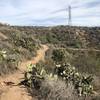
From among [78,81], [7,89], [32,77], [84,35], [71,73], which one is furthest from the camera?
[84,35]

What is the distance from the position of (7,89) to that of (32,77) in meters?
1.25

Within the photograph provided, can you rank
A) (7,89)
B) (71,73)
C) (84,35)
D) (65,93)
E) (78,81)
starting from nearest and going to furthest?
1. (65,93)
2. (7,89)
3. (78,81)
4. (71,73)
5. (84,35)

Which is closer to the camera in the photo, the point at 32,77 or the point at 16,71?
the point at 32,77

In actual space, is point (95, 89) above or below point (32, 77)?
below

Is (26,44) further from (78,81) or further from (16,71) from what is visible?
(78,81)

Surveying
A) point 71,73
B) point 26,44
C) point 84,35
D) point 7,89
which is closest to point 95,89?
point 71,73

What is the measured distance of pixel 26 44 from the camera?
29.0 m

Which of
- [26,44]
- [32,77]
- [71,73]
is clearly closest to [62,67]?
[71,73]

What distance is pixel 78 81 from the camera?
14.0m

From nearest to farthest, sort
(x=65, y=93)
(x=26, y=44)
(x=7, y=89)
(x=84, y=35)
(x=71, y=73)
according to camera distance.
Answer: (x=65, y=93)
(x=7, y=89)
(x=71, y=73)
(x=26, y=44)
(x=84, y=35)

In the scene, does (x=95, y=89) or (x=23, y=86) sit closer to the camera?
(x=23, y=86)

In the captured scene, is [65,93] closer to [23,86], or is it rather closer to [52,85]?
[52,85]

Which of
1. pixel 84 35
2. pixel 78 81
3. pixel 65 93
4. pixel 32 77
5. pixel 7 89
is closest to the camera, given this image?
pixel 65 93

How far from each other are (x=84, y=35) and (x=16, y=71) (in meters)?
58.1
